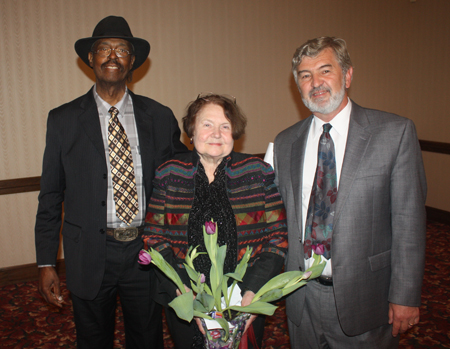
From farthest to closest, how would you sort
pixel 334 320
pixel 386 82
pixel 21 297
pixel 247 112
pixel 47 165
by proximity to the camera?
pixel 386 82
pixel 247 112
pixel 21 297
pixel 47 165
pixel 334 320

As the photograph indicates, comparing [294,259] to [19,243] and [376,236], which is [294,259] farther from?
[19,243]

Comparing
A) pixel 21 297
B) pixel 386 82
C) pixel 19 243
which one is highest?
pixel 386 82

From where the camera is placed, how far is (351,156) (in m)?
1.62

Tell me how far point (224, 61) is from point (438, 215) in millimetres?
3801

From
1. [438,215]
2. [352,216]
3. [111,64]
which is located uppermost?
[111,64]

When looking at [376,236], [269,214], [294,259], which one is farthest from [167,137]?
[376,236]

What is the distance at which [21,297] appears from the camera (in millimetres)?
3666

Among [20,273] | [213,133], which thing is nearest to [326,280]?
[213,133]

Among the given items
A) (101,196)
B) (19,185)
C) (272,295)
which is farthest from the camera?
(19,185)

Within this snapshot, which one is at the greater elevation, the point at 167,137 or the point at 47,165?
the point at 167,137

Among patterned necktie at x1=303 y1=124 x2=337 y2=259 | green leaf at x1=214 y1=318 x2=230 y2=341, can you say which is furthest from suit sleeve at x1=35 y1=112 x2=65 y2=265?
patterned necktie at x1=303 y1=124 x2=337 y2=259

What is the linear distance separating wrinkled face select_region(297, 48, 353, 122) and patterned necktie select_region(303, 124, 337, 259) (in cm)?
14

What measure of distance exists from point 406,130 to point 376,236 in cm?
47

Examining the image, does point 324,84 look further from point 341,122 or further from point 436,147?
point 436,147
